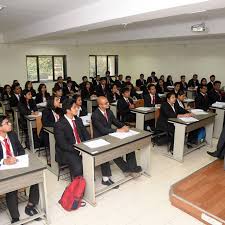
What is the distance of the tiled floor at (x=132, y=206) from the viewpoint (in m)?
3.12

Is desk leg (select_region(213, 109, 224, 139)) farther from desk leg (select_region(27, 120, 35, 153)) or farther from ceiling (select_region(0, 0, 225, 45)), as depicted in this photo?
desk leg (select_region(27, 120, 35, 153))

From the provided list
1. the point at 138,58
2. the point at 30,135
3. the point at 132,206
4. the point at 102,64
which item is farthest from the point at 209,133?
the point at 138,58

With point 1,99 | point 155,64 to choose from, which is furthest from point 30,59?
point 155,64

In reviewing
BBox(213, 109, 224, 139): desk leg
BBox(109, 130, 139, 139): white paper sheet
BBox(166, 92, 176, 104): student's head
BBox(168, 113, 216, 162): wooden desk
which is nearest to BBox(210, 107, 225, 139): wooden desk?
BBox(213, 109, 224, 139): desk leg

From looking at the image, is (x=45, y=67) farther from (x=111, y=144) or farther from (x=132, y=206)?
(x=132, y=206)

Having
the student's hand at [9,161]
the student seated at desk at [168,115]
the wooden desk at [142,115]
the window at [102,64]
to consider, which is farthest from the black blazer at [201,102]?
the window at [102,64]

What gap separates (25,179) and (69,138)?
1092 millimetres

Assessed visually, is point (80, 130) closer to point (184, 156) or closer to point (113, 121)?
point (113, 121)

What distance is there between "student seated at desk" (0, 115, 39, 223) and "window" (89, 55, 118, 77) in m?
9.67

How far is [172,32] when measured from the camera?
6.80 m

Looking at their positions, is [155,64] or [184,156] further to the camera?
[155,64]

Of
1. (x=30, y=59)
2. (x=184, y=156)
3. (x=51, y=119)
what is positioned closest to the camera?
(x=51, y=119)

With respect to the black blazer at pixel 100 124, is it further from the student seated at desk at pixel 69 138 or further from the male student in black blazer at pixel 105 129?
the student seated at desk at pixel 69 138

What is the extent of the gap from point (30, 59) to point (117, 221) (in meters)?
9.33
